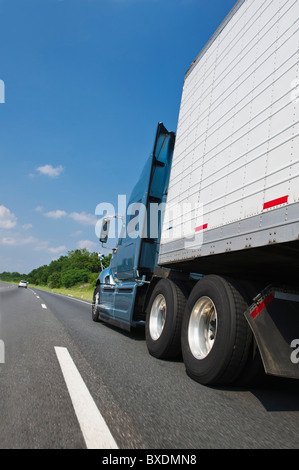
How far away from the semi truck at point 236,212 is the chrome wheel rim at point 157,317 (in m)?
0.02

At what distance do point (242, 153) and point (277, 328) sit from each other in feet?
5.58

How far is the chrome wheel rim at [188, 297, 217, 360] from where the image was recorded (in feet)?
13.4

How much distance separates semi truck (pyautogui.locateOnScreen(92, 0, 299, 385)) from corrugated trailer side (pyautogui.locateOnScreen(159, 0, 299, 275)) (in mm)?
13

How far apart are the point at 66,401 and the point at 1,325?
519 cm

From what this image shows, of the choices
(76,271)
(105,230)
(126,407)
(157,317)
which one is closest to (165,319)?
(157,317)

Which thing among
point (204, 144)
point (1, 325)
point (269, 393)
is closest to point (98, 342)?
point (1, 325)

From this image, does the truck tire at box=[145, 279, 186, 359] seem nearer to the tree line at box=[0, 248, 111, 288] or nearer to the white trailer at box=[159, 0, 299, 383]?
the white trailer at box=[159, 0, 299, 383]

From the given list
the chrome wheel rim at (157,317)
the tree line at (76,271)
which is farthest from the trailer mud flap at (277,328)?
the tree line at (76,271)

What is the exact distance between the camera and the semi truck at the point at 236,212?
10.1 feet

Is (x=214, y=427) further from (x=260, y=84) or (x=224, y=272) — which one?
(x=260, y=84)

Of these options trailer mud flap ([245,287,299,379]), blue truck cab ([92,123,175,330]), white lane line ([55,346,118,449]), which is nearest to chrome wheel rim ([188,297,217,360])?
trailer mud flap ([245,287,299,379])

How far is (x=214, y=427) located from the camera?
101 inches

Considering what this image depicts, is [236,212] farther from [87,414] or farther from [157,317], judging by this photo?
[157,317]

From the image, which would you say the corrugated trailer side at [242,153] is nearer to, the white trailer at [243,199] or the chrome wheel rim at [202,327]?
the white trailer at [243,199]
